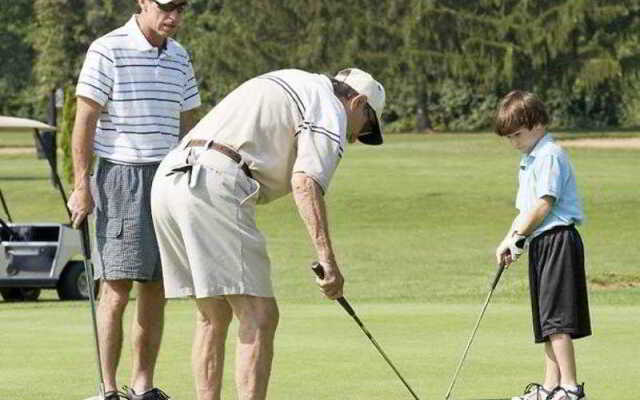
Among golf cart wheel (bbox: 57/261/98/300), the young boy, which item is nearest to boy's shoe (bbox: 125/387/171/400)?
the young boy

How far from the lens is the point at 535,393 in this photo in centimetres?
714

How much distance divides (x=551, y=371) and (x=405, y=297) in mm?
8325

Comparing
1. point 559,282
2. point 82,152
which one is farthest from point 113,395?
point 559,282

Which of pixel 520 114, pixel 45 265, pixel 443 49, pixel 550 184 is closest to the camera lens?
pixel 550 184

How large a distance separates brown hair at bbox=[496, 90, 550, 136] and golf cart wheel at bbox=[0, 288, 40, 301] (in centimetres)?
1066

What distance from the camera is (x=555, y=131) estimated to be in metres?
60.3

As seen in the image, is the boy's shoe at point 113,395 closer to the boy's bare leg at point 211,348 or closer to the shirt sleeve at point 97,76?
the boy's bare leg at point 211,348

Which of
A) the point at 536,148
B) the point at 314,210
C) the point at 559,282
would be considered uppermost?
the point at 314,210

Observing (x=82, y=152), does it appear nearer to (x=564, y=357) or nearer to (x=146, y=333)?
(x=146, y=333)

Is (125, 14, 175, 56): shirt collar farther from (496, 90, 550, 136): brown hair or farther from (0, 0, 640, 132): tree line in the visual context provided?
(0, 0, 640, 132): tree line

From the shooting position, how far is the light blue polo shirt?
720cm

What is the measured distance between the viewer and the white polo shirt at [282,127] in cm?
584

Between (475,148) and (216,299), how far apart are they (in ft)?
135

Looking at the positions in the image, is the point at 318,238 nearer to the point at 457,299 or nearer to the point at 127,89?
the point at 127,89
